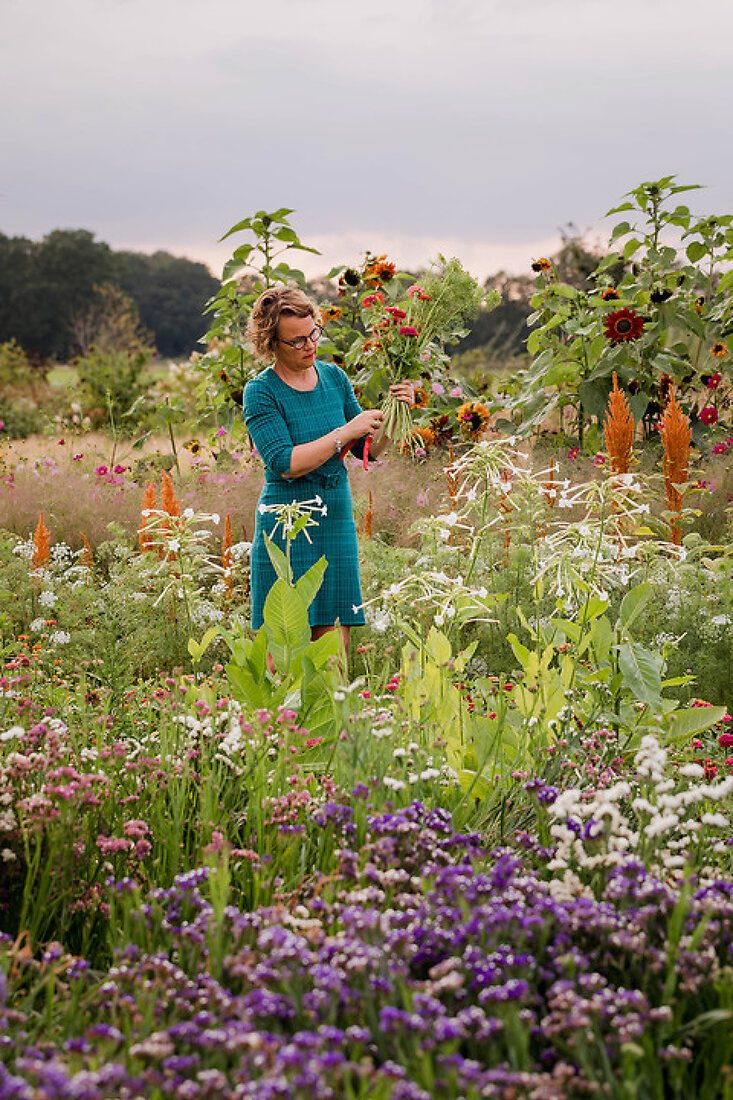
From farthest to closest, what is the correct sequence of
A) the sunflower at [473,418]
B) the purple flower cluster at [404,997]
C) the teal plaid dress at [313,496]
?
the sunflower at [473,418], the teal plaid dress at [313,496], the purple flower cluster at [404,997]

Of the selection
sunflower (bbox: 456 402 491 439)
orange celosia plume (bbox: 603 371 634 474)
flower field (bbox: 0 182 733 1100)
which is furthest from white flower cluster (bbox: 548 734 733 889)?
sunflower (bbox: 456 402 491 439)

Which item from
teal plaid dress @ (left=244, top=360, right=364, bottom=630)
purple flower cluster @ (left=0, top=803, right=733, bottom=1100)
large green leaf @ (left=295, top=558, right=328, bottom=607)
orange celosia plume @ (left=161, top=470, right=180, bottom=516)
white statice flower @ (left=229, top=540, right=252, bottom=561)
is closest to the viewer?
purple flower cluster @ (left=0, top=803, right=733, bottom=1100)

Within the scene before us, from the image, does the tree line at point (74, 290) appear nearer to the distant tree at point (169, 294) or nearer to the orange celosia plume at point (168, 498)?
the distant tree at point (169, 294)

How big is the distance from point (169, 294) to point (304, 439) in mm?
53851

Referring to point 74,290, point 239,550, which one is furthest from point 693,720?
point 74,290

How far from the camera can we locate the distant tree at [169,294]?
5206 cm

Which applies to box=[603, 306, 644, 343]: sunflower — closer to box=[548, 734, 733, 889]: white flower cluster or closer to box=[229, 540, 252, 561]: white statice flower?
box=[229, 540, 252, 561]: white statice flower

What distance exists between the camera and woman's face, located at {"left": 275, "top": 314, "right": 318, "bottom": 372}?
3.71 metres

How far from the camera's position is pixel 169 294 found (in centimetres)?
5456

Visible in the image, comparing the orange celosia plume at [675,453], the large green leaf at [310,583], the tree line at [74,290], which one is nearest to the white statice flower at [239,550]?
→ the large green leaf at [310,583]

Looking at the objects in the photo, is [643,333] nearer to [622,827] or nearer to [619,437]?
[619,437]

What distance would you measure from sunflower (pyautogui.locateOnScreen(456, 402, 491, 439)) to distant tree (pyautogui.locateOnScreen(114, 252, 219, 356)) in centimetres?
4390

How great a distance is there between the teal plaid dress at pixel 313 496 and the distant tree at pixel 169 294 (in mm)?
46723

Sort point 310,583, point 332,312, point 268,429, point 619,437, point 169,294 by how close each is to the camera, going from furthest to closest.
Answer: point 169,294 < point 332,312 < point 619,437 < point 268,429 < point 310,583
